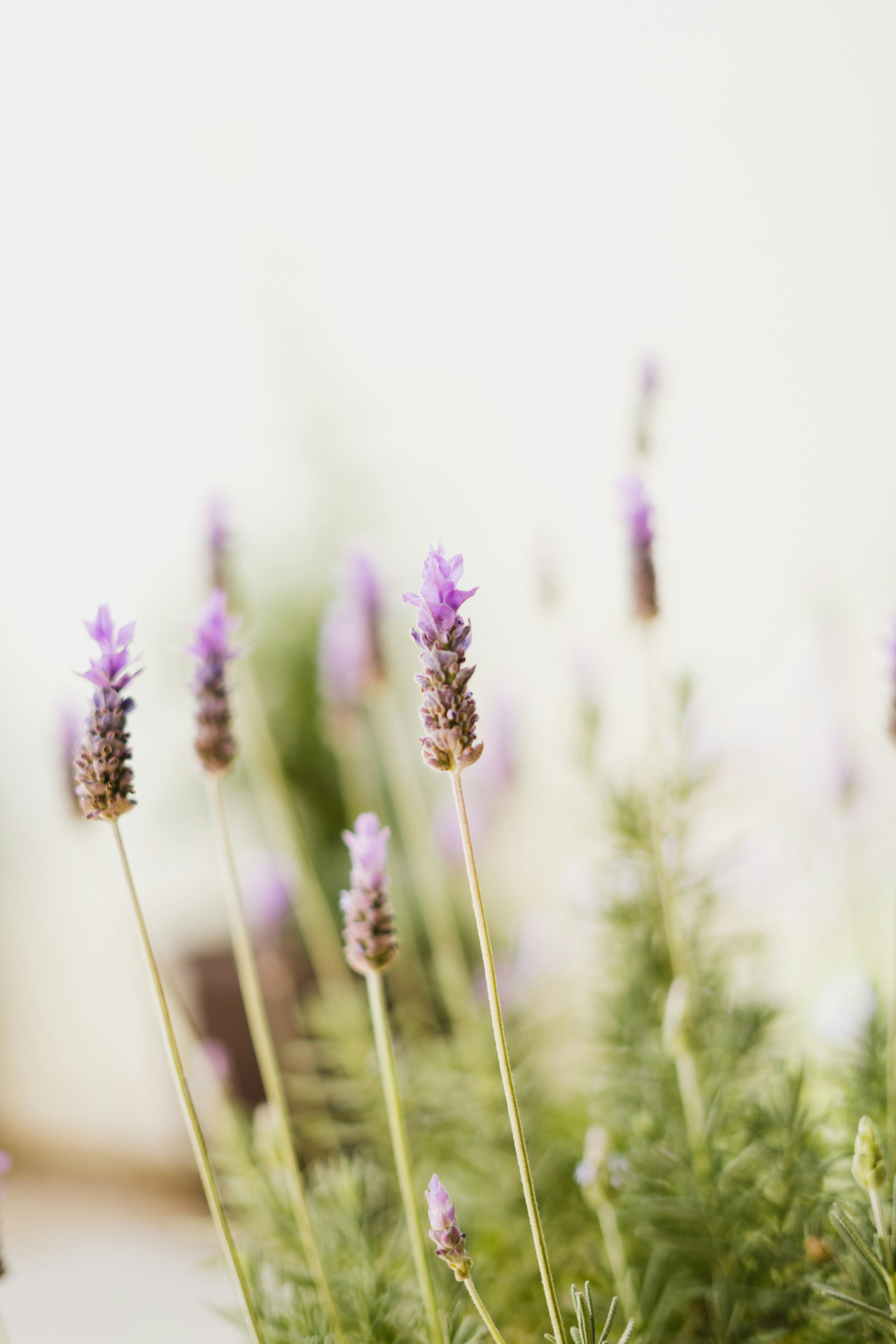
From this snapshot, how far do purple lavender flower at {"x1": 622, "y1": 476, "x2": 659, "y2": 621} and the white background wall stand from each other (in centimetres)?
69

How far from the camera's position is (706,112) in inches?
68.4

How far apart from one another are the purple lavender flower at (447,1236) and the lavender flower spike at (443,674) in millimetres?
175

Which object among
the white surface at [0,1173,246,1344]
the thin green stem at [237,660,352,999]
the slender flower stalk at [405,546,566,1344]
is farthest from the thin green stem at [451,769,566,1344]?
the white surface at [0,1173,246,1344]

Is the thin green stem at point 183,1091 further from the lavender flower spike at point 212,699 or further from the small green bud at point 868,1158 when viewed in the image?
the small green bud at point 868,1158

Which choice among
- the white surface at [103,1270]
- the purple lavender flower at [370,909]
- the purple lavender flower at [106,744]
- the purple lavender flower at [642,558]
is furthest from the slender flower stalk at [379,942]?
the white surface at [103,1270]

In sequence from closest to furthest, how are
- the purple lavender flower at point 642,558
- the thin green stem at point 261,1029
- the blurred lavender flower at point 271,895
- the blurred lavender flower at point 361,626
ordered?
the thin green stem at point 261,1029 < the purple lavender flower at point 642,558 < the blurred lavender flower at point 361,626 < the blurred lavender flower at point 271,895

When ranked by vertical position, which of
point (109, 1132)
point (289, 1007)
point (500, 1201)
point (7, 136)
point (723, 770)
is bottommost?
point (109, 1132)

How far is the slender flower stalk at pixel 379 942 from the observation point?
0.45m

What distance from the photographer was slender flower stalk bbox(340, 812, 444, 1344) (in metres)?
0.45

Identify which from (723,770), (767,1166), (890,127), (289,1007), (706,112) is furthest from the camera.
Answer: (706,112)

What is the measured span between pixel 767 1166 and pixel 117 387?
1988 millimetres

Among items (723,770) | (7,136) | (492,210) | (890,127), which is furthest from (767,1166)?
(7,136)

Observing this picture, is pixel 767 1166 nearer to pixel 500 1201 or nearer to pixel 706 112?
pixel 500 1201

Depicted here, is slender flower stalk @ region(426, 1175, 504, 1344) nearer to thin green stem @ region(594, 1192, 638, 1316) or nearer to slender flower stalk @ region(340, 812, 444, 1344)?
slender flower stalk @ region(340, 812, 444, 1344)
